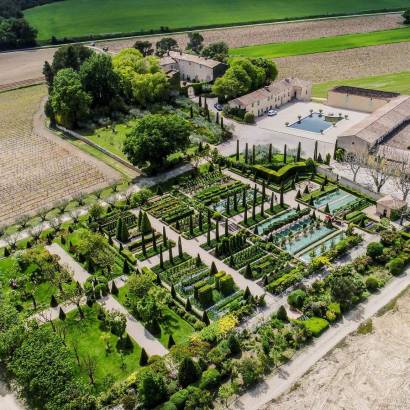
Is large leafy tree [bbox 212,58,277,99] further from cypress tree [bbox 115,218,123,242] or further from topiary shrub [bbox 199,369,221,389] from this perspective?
topiary shrub [bbox 199,369,221,389]

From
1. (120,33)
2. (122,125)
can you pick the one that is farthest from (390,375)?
(120,33)

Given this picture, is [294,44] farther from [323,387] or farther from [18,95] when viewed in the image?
[323,387]

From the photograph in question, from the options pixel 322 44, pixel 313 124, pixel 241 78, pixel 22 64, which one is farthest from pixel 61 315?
pixel 322 44

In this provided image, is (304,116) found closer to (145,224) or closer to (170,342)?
(145,224)

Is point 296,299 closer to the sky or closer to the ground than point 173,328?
closer to the sky

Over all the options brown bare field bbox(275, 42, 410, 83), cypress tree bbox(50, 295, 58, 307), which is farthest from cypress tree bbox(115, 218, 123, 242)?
brown bare field bbox(275, 42, 410, 83)

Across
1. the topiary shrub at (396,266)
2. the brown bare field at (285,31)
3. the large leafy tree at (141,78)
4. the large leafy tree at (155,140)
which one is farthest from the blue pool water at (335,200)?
the brown bare field at (285,31)
